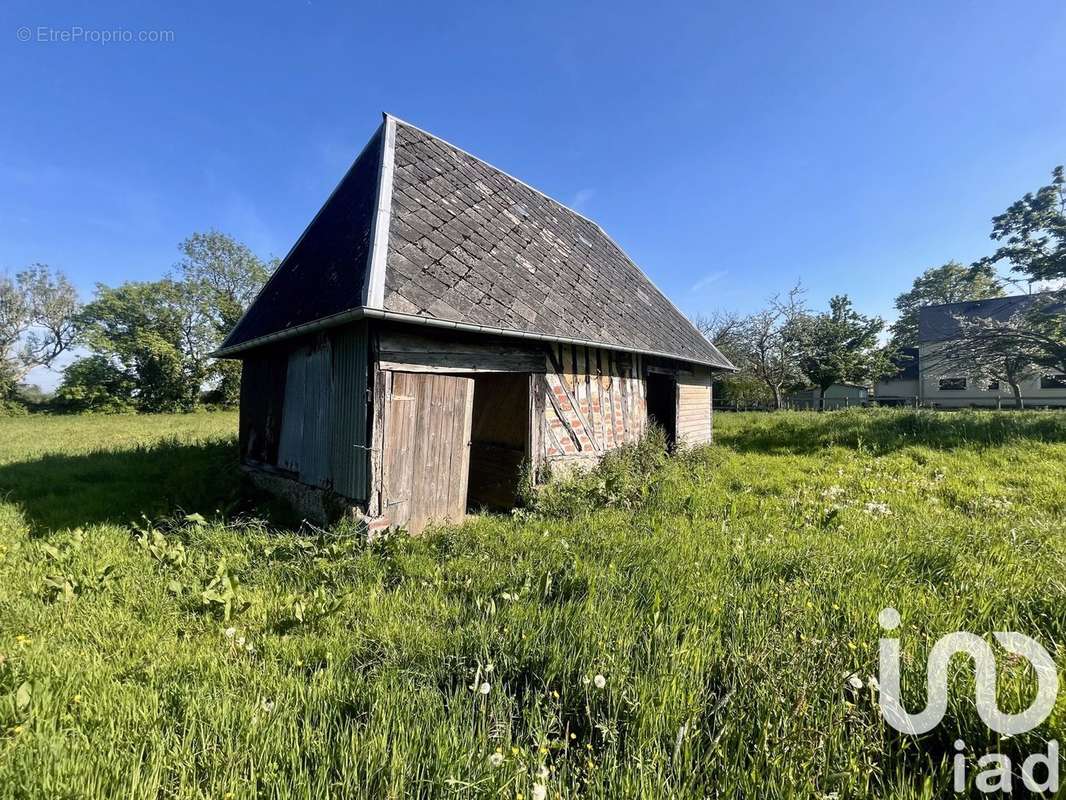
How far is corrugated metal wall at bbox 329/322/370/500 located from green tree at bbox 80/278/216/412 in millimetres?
30362

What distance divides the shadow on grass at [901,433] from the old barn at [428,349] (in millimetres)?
4417

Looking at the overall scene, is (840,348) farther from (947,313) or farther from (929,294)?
(929,294)

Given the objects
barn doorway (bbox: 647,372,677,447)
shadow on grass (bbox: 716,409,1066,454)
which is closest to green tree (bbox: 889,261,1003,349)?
shadow on grass (bbox: 716,409,1066,454)

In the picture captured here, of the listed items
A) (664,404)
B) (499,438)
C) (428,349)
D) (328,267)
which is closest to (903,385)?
(664,404)

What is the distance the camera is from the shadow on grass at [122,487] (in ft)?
17.5

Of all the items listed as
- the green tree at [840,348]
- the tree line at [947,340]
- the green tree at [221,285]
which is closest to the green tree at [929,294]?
the tree line at [947,340]

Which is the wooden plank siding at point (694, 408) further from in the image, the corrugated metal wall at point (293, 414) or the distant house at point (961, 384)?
the distant house at point (961, 384)

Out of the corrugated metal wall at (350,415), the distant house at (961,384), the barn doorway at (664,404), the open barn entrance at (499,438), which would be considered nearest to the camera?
the corrugated metal wall at (350,415)

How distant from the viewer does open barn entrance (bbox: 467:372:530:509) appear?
647 cm

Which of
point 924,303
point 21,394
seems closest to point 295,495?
point 21,394

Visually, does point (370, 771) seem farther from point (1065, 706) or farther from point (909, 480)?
point (909, 480)

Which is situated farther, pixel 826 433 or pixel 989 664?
pixel 826 433

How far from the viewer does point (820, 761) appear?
1637 mm

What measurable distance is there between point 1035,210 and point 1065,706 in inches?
895
